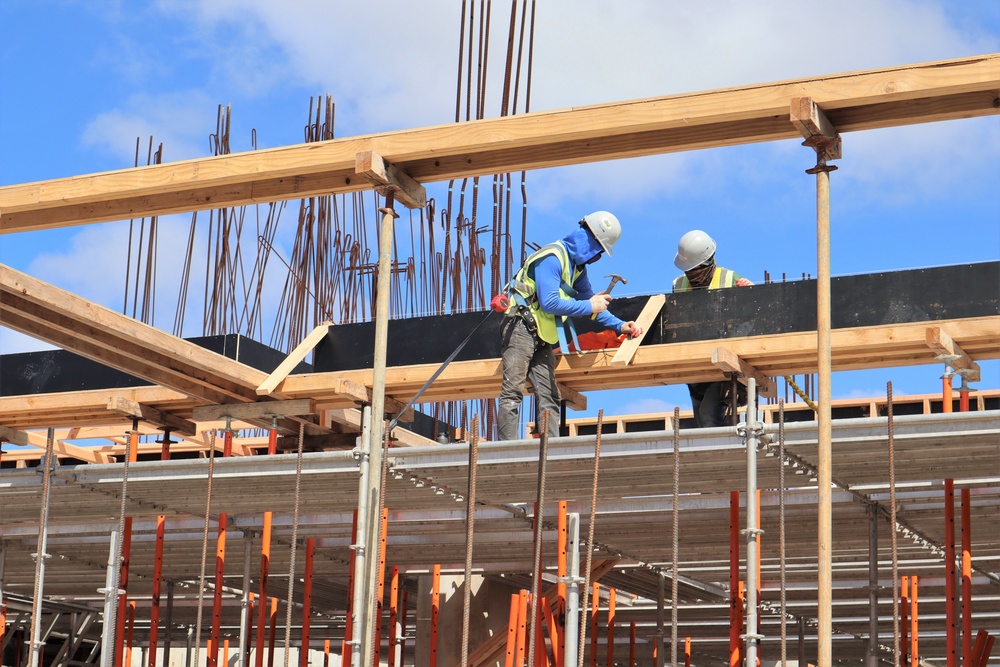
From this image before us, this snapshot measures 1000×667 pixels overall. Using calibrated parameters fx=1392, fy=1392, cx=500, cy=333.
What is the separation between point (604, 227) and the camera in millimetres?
11977

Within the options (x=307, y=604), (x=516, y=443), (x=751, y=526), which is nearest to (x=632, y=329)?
(x=516, y=443)

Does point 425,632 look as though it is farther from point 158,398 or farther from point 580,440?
point 580,440

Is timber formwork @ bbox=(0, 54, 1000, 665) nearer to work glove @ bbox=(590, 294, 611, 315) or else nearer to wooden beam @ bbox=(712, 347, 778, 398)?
wooden beam @ bbox=(712, 347, 778, 398)

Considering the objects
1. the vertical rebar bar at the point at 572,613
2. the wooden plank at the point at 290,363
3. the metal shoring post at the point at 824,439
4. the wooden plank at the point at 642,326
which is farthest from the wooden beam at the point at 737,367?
the wooden plank at the point at 290,363

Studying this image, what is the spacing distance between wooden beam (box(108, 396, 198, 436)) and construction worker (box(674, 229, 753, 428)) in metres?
5.42

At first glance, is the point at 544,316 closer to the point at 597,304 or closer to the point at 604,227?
the point at 597,304

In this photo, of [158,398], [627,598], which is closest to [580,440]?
[158,398]

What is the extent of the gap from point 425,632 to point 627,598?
431 cm

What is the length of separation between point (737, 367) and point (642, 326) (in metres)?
0.86

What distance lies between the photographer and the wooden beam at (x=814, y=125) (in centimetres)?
885

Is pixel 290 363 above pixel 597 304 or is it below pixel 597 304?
below

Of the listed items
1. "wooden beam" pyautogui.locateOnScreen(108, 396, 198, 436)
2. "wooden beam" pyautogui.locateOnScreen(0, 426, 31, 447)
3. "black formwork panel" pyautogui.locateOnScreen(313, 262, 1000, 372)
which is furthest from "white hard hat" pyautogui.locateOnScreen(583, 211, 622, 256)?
"wooden beam" pyautogui.locateOnScreen(0, 426, 31, 447)

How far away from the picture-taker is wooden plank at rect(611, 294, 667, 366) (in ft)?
37.5

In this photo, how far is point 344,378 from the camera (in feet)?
41.6
